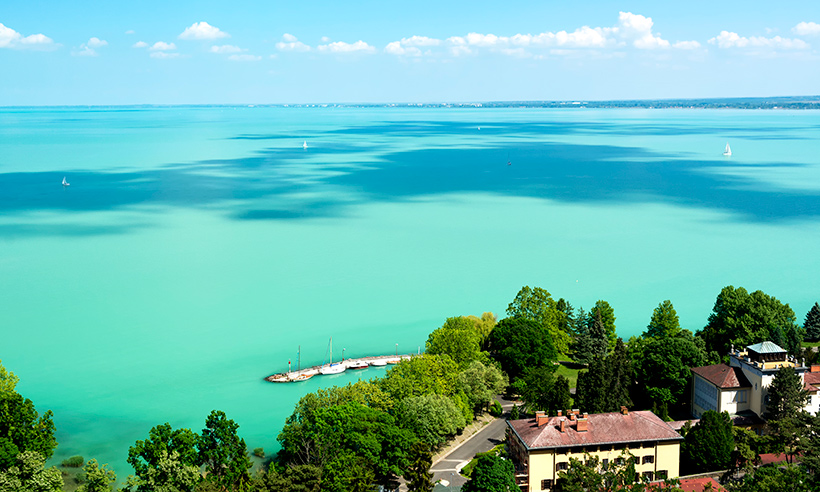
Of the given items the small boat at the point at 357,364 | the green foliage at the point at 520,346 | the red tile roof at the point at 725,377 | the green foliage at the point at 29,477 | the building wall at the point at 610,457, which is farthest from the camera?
the small boat at the point at 357,364

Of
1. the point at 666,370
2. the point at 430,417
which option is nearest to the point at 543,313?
the point at 666,370

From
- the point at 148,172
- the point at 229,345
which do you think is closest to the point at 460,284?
the point at 229,345

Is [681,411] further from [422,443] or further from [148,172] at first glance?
[148,172]

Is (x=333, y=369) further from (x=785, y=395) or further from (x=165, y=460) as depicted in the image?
(x=785, y=395)

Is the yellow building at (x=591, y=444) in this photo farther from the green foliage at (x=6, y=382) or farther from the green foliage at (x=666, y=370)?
the green foliage at (x=6, y=382)

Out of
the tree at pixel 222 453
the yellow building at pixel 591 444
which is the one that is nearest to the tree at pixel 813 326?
the yellow building at pixel 591 444

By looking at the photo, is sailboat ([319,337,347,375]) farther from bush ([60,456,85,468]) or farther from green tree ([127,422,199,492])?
green tree ([127,422,199,492])

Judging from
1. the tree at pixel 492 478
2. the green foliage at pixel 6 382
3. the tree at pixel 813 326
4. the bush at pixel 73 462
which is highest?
the green foliage at pixel 6 382
